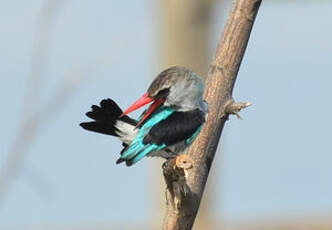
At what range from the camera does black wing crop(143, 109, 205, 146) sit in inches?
138

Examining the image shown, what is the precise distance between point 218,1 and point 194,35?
42 centimetres

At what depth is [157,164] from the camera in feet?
26.7

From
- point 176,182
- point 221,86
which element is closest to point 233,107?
point 221,86

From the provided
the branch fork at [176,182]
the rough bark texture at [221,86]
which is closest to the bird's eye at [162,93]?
the rough bark texture at [221,86]

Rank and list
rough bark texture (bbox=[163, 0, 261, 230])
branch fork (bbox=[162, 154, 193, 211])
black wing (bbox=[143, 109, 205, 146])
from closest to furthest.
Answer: branch fork (bbox=[162, 154, 193, 211]), rough bark texture (bbox=[163, 0, 261, 230]), black wing (bbox=[143, 109, 205, 146])

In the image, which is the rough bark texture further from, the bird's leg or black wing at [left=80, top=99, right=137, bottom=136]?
black wing at [left=80, top=99, right=137, bottom=136]

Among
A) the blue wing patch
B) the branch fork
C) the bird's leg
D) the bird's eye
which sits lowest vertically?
the branch fork

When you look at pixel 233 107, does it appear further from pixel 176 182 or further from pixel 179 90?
pixel 176 182

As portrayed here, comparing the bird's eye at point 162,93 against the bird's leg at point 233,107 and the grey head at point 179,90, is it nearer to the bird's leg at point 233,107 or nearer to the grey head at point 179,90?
the grey head at point 179,90

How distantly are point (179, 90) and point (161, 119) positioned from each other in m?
0.18

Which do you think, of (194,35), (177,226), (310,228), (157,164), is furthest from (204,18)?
(177,226)

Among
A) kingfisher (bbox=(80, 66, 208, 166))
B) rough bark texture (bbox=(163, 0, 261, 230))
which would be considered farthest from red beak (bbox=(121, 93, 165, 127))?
rough bark texture (bbox=(163, 0, 261, 230))

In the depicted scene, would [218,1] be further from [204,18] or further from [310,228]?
[310,228]

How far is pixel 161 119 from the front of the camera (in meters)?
3.66
